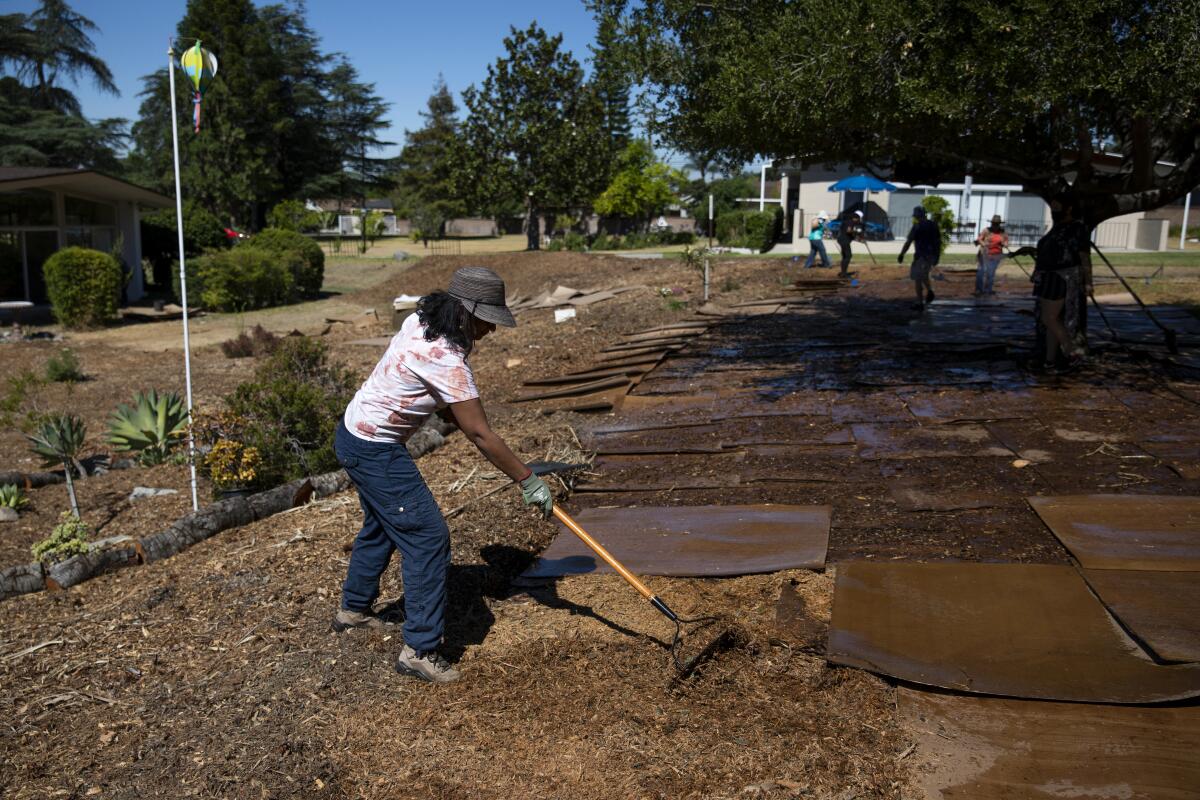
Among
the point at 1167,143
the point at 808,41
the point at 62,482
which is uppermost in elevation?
the point at 808,41

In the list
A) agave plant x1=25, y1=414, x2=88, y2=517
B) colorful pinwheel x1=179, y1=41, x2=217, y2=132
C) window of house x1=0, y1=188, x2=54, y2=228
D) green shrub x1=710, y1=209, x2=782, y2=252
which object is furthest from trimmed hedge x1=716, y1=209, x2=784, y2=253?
agave plant x1=25, y1=414, x2=88, y2=517

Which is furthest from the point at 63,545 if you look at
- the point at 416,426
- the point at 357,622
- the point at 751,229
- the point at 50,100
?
the point at 50,100

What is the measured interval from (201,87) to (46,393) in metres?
6.71

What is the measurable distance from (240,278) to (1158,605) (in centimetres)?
2104

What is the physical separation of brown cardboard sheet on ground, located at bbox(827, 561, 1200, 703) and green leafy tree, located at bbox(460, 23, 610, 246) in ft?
107

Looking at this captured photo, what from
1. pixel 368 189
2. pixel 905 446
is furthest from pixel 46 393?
pixel 368 189

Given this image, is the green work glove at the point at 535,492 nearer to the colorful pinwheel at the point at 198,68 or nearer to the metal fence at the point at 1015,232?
the colorful pinwheel at the point at 198,68

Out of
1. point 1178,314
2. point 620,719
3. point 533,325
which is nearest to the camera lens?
point 620,719

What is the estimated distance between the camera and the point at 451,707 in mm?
3844

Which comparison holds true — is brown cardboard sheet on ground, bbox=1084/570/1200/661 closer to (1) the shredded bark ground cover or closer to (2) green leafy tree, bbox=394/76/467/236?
(1) the shredded bark ground cover

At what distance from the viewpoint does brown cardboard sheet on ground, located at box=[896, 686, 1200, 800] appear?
124 inches

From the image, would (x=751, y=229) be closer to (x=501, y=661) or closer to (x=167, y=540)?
(x=167, y=540)

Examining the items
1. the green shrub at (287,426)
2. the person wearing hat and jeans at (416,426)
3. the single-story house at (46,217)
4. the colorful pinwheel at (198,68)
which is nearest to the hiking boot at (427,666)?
the person wearing hat and jeans at (416,426)

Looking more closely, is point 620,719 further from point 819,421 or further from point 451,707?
point 819,421
